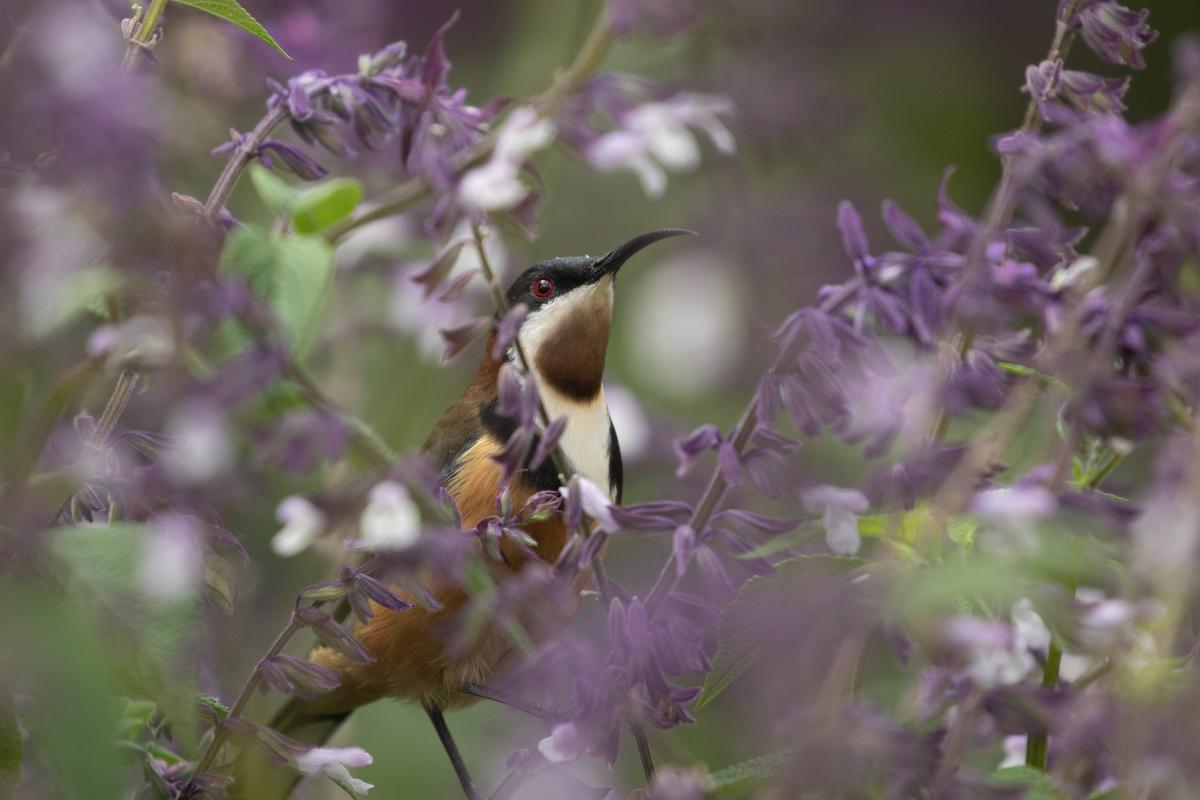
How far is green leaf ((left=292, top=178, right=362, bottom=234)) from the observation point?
1135 mm

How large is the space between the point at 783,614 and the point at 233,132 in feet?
2.28

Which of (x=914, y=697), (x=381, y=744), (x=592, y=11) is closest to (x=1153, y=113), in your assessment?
(x=592, y=11)

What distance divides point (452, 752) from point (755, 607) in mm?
1103

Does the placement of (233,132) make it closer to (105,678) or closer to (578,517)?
(578,517)

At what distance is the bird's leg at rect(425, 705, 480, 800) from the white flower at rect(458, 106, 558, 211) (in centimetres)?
89

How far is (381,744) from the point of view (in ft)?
8.16

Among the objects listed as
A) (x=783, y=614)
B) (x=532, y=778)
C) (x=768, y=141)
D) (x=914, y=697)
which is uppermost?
(x=768, y=141)

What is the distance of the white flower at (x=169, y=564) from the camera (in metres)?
0.89

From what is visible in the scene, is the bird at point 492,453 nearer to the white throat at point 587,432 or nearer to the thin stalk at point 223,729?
the white throat at point 587,432

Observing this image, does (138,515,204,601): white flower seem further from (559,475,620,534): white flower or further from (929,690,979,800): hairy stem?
(929,690,979,800): hairy stem

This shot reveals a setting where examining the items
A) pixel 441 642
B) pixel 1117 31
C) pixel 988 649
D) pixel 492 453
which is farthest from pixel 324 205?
pixel 441 642

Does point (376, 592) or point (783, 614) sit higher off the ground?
point (783, 614)

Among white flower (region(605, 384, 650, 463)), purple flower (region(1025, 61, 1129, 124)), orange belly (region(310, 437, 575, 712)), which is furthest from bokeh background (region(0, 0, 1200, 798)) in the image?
purple flower (region(1025, 61, 1129, 124))

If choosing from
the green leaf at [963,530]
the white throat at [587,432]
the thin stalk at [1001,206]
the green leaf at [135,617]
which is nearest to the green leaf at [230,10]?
the green leaf at [135,617]
